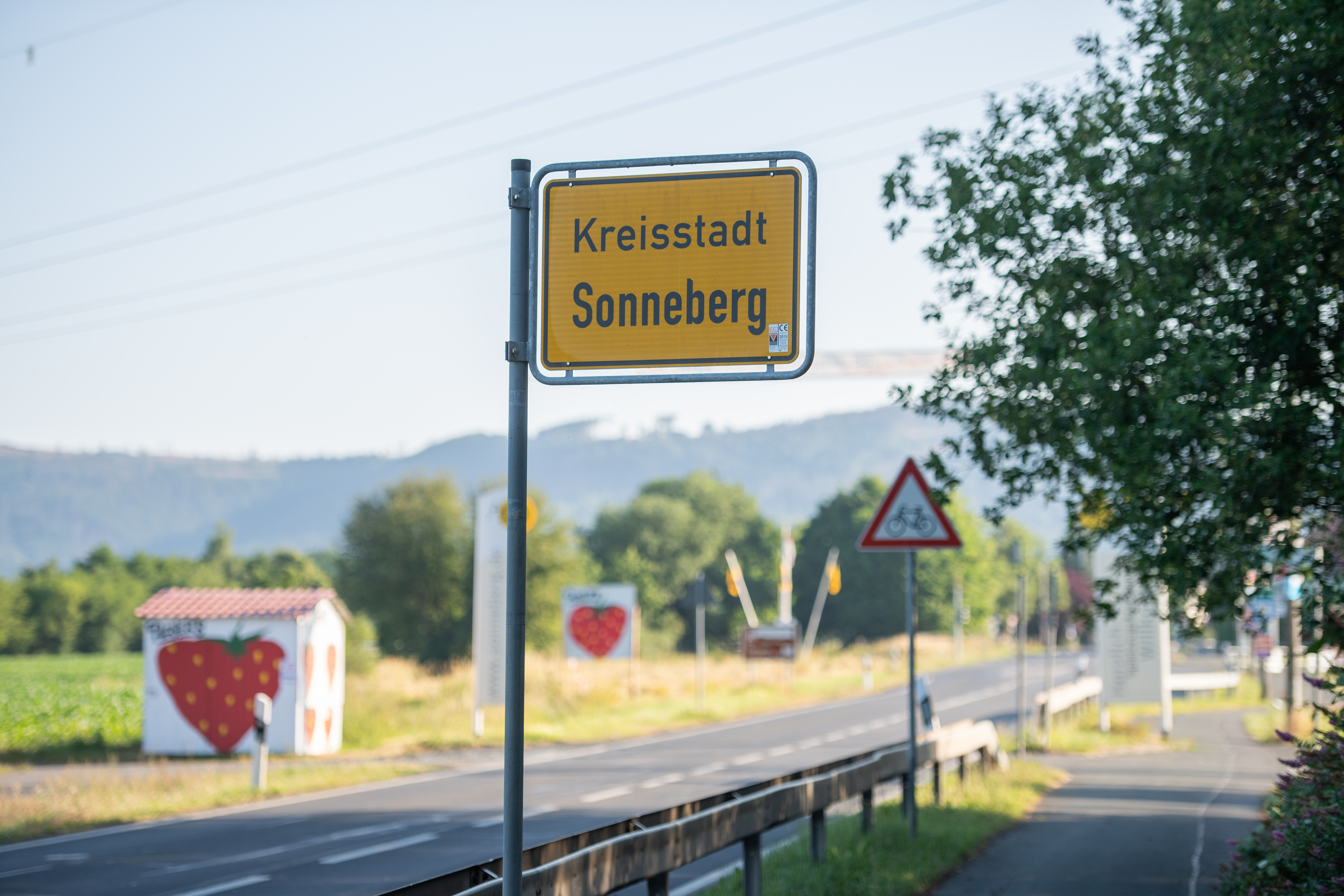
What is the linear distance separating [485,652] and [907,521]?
17275 mm

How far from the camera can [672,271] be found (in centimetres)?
423

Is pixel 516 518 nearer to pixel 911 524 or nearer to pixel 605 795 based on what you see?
pixel 911 524

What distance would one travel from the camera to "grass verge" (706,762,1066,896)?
8.88 m

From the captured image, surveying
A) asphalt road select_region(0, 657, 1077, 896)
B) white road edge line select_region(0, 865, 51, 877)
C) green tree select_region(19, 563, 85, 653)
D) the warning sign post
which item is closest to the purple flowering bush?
the warning sign post

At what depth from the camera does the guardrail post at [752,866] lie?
313 inches

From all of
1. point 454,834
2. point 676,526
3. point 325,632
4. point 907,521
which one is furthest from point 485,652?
point 676,526

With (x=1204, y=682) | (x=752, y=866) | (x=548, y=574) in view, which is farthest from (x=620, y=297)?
(x=548, y=574)

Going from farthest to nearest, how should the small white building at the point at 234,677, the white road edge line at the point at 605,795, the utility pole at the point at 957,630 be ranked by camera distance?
the utility pole at the point at 957,630
the small white building at the point at 234,677
the white road edge line at the point at 605,795

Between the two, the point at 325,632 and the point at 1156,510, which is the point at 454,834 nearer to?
the point at 1156,510

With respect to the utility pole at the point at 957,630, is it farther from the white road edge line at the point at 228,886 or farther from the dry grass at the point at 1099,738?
the white road edge line at the point at 228,886

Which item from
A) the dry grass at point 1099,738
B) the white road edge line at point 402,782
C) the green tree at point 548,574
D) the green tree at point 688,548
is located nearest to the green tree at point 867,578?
the green tree at point 688,548

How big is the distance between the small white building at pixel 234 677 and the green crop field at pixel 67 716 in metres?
1.55

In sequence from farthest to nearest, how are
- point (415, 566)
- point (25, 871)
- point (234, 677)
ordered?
point (415, 566) → point (234, 677) → point (25, 871)

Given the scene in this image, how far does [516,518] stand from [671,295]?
0.91 m
